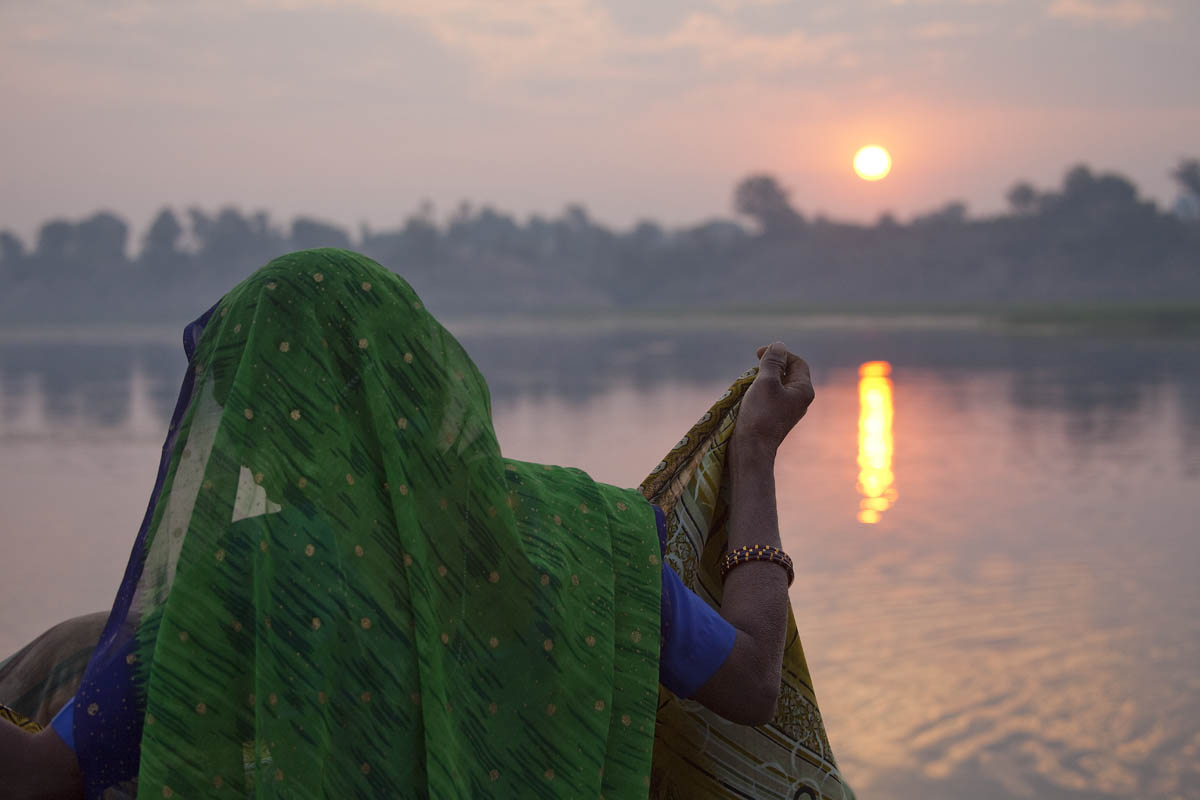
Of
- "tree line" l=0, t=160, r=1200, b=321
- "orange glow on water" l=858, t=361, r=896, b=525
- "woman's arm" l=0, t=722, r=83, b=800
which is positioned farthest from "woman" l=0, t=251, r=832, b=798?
"tree line" l=0, t=160, r=1200, b=321

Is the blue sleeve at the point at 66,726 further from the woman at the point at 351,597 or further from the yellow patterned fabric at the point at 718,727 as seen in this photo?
the yellow patterned fabric at the point at 718,727

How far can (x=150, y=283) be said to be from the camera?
7050 centimetres

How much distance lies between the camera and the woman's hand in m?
1.32

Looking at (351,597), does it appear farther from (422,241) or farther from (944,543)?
(422,241)

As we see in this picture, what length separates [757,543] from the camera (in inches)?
48.9

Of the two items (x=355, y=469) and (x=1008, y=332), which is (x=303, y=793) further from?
(x=1008, y=332)

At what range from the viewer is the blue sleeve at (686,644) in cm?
112

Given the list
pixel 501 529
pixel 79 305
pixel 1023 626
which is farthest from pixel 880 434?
pixel 79 305

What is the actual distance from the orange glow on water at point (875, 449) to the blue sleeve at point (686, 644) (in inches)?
179

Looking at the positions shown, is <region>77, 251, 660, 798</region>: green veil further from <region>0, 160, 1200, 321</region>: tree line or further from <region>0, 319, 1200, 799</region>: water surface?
<region>0, 160, 1200, 321</region>: tree line

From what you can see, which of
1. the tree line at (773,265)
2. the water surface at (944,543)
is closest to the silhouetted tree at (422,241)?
the tree line at (773,265)

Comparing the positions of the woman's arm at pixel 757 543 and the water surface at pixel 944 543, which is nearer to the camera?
the woman's arm at pixel 757 543

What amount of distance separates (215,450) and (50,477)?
6.74 metres

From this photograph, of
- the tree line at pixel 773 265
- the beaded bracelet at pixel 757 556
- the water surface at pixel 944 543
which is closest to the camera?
the beaded bracelet at pixel 757 556
